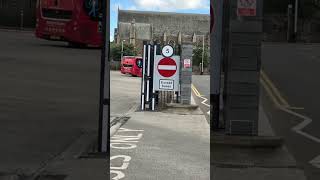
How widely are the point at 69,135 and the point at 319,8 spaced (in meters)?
3.81

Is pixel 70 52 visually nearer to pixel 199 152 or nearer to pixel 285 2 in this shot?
pixel 285 2

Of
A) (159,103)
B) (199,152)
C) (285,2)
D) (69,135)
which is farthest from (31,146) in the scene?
(159,103)

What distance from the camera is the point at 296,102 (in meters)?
8.94

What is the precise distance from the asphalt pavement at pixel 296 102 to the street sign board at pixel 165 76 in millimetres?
1754

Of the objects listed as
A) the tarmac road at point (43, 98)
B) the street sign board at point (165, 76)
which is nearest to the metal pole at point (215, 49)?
the tarmac road at point (43, 98)

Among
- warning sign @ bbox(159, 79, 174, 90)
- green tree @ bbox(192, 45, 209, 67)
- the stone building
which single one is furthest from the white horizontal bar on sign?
the stone building

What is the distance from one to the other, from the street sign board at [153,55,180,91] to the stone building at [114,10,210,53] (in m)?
7.50

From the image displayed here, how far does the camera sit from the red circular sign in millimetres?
9523

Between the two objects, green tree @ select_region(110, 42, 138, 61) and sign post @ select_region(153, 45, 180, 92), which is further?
sign post @ select_region(153, 45, 180, 92)

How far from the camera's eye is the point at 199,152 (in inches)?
145

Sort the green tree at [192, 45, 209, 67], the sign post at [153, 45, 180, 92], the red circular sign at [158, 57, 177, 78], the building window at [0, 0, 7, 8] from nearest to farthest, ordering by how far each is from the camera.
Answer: the building window at [0, 0, 7, 8]
the green tree at [192, 45, 209, 67]
the red circular sign at [158, 57, 177, 78]
the sign post at [153, 45, 180, 92]

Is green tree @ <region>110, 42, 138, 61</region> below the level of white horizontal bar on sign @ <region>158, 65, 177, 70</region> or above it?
above

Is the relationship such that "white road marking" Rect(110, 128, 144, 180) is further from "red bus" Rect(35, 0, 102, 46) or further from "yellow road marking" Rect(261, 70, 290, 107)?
"yellow road marking" Rect(261, 70, 290, 107)

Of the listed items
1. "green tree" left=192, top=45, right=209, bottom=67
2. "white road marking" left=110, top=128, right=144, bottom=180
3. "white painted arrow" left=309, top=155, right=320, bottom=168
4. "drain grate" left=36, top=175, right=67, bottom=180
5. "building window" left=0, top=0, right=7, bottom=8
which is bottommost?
"white painted arrow" left=309, top=155, right=320, bottom=168
